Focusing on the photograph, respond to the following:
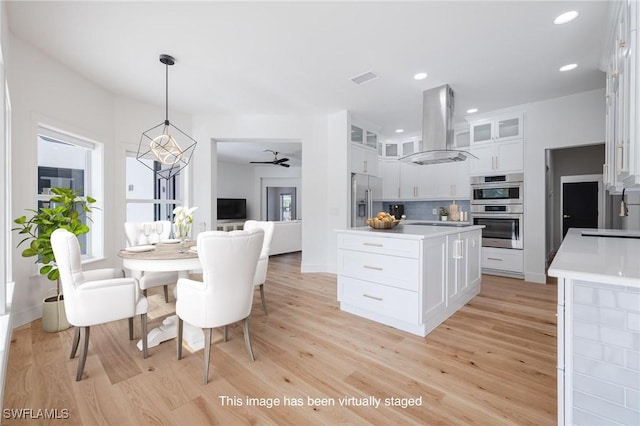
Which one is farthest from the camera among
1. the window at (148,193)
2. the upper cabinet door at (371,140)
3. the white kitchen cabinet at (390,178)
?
the white kitchen cabinet at (390,178)

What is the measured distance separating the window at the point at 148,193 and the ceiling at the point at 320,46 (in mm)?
1045

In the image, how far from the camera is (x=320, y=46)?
2783 millimetres

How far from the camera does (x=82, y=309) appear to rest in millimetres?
1812

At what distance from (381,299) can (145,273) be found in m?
2.32

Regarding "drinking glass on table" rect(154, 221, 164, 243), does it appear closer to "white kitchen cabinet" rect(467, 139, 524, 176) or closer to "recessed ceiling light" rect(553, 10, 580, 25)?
"recessed ceiling light" rect(553, 10, 580, 25)

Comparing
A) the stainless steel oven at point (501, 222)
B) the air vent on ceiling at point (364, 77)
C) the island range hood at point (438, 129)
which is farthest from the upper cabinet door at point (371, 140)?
the stainless steel oven at point (501, 222)

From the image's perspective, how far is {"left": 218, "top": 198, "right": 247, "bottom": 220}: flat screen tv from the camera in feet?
28.7

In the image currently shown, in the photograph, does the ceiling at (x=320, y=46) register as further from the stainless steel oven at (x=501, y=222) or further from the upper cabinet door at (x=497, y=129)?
the stainless steel oven at (x=501, y=222)

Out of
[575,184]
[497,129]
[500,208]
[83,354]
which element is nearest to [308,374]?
[83,354]

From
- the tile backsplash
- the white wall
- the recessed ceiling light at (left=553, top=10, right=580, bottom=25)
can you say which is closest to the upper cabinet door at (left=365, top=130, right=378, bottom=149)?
the tile backsplash

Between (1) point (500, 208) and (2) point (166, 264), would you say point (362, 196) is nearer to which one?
(1) point (500, 208)

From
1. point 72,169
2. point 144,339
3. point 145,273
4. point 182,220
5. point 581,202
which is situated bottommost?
point 144,339

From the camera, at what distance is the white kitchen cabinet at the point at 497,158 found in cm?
437

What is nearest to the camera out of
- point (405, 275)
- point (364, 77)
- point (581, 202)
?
point (405, 275)
